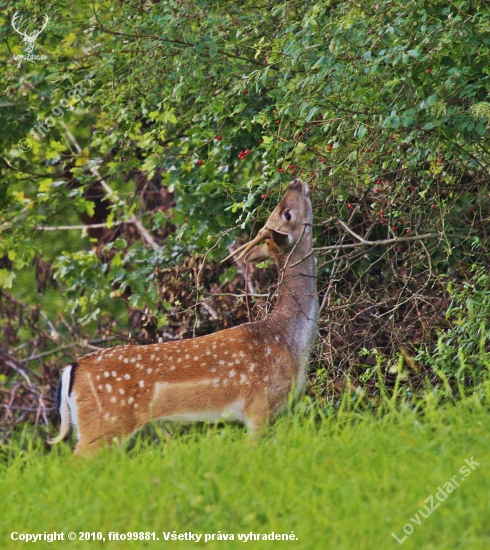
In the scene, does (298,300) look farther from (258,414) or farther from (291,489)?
(291,489)

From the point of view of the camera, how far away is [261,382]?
6125 mm

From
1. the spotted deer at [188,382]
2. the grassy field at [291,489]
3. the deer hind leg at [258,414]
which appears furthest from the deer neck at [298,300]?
the grassy field at [291,489]

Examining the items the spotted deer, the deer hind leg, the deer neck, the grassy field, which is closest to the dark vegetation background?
the deer neck

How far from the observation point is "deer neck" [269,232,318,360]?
6398 millimetres

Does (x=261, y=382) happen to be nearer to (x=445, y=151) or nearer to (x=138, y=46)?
(x=445, y=151)

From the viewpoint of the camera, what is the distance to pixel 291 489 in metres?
4.50

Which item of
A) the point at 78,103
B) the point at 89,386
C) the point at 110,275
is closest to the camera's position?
the point at 89,386

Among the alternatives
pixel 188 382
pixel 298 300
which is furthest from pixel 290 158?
pixel 188 382

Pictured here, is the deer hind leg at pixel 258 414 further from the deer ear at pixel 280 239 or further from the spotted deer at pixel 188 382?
the deer ear at pixel 280 239

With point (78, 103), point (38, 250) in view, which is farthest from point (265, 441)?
point (38, 250)

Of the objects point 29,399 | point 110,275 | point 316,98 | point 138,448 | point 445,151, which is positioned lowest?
point 29,399

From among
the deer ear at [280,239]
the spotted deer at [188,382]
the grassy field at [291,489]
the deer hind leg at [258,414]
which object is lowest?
the deer hind leg at [258,414]

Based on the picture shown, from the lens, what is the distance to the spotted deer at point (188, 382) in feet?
19.7

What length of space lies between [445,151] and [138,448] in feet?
9.27
